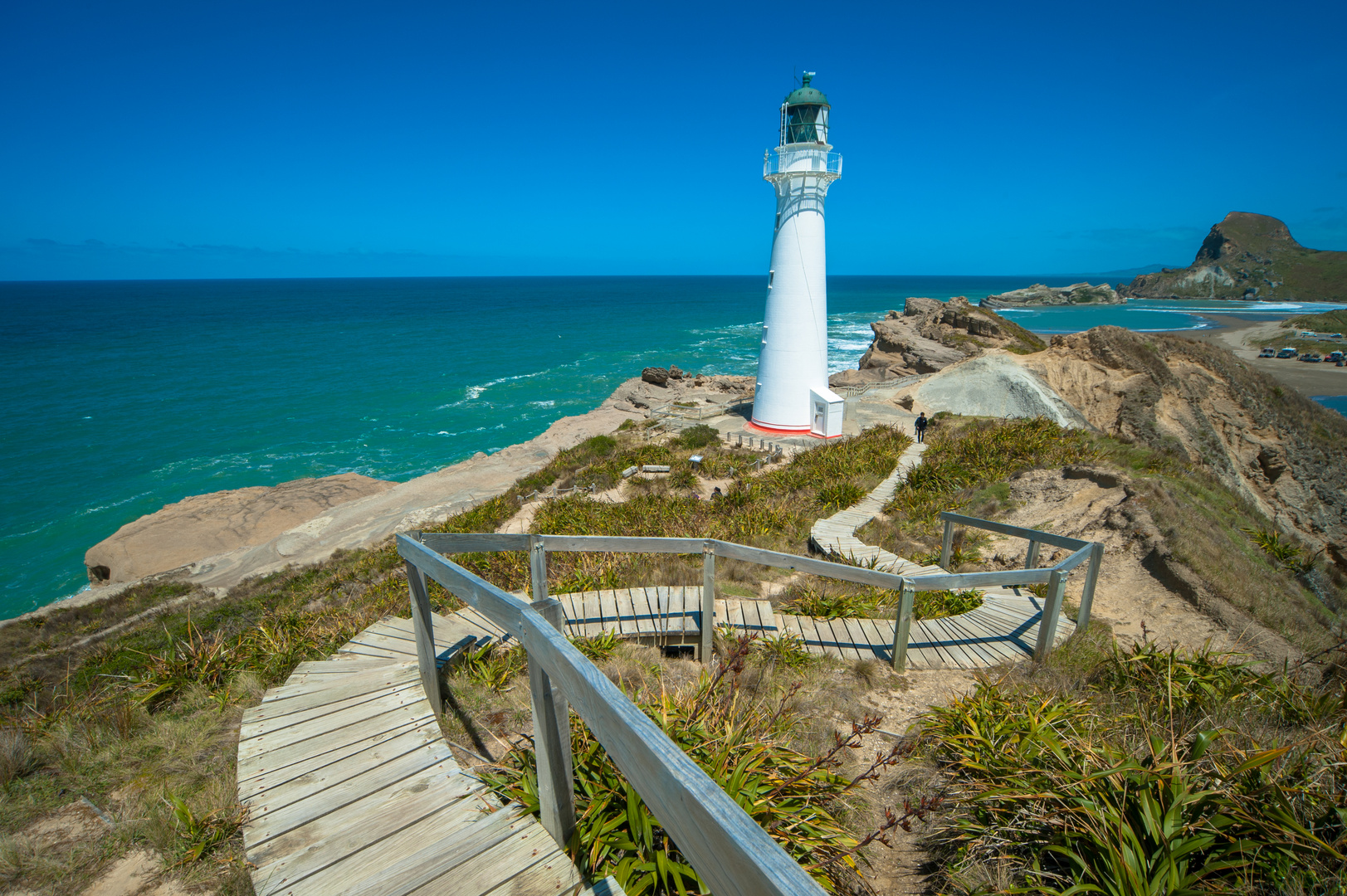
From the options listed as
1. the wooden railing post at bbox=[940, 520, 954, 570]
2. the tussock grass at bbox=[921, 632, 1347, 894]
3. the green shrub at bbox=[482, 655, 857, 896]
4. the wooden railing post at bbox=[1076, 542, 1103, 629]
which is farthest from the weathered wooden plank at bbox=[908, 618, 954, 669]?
the green shrub at bbox=[482, 655, 857, 896]

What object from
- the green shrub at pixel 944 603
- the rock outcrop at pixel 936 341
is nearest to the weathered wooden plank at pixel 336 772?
the green shrub at pixel 944 603

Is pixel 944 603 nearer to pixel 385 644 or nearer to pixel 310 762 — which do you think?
pixel 385 644

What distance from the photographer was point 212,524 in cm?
2289

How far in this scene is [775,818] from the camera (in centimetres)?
314

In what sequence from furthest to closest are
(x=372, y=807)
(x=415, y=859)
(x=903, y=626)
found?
(x=903, y=626) < (x=372, y=807) < (x=415, y=859)

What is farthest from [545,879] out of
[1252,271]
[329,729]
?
[1252,271]

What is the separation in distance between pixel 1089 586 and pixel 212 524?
27.3 m

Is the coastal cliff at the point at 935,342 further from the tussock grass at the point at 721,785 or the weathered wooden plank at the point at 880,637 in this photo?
the tussock grass at the point at 721,785

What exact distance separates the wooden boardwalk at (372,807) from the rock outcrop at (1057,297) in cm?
14231

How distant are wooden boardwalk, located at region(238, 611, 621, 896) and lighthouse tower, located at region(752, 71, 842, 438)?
18.9 m

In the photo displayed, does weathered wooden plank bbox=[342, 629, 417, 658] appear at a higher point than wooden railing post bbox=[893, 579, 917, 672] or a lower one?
higher

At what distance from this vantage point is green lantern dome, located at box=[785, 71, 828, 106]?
21.2m

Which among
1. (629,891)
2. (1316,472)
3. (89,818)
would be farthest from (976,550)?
(1316,472)

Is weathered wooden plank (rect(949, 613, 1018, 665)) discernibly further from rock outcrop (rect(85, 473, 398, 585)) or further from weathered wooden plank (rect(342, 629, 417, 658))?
rock outcrop (rect(85, 473, 398, 585))
